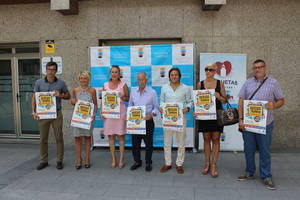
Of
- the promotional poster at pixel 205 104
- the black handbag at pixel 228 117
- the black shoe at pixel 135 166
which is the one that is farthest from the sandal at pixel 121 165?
the black handbag at pixel 228 117

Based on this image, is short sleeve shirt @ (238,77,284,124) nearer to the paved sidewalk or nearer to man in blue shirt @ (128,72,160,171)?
the paved sidewalk

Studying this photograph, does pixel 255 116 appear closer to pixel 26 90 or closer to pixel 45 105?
pixel 45 105

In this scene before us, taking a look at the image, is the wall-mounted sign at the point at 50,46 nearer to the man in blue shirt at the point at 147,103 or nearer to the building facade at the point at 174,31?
the building facade at the point at 174,31

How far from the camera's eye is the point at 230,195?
3.38 meters

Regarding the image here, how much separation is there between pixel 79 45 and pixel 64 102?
1.49 metres

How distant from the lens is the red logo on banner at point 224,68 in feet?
17.4

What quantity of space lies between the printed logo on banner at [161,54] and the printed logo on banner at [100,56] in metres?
1.04

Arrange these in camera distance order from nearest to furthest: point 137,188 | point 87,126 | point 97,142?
point 137,188 → point 87,126 → point 97,142

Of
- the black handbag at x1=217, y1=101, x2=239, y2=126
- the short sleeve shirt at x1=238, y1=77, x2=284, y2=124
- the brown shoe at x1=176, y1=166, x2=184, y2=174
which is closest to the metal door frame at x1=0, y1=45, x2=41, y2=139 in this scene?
the brown shoe at x1=176, y1=166, x2=184, y2=174

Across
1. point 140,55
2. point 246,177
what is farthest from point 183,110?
point 140,55

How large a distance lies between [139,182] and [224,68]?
3046mm

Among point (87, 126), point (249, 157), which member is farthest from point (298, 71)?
point (87, 126)

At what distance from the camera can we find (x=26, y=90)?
6730 millimetres

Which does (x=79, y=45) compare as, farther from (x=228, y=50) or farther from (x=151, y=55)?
(x=228, y=50)
